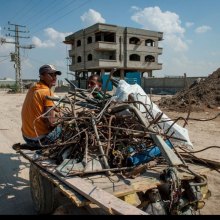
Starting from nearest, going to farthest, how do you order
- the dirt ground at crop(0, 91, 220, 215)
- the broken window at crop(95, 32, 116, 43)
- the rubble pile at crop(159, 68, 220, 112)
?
the dirt ground at crop(0, 91, 220, 215)
the rubble pile at crop(159, 68, 220, 112)
the broken window at crop(95, 32, 116, 43)

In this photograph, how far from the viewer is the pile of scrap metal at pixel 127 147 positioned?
3215 mm

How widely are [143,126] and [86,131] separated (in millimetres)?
690

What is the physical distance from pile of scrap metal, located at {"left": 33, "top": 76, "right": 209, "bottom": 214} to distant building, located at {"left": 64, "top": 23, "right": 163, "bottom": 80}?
142 ft

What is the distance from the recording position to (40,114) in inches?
189

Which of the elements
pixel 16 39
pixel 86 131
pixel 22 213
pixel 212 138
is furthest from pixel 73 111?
pixel 16 39

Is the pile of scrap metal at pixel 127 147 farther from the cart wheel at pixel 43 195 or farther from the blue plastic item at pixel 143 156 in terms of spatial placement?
the cart wheel at pixel 43 195

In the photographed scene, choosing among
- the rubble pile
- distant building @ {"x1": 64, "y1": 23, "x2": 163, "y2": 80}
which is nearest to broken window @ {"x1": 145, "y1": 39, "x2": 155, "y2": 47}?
distant building @ {"x1": 64, "y1": 23, "x2": 163, "y2": 80}

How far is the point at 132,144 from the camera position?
12.6ft

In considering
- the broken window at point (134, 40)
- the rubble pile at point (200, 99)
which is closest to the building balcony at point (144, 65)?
the broken window at point (134, 40)

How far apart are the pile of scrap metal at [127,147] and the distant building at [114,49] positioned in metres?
43.4

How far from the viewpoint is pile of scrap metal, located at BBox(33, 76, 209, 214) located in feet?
10.5

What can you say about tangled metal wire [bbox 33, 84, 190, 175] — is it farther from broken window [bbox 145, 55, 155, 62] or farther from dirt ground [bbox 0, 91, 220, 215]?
broken window [bbox 145, 55, 155, 62]

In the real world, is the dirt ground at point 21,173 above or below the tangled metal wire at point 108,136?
below

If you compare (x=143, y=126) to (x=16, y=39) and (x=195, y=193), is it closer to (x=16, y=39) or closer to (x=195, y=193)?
(x=195, y=193)
